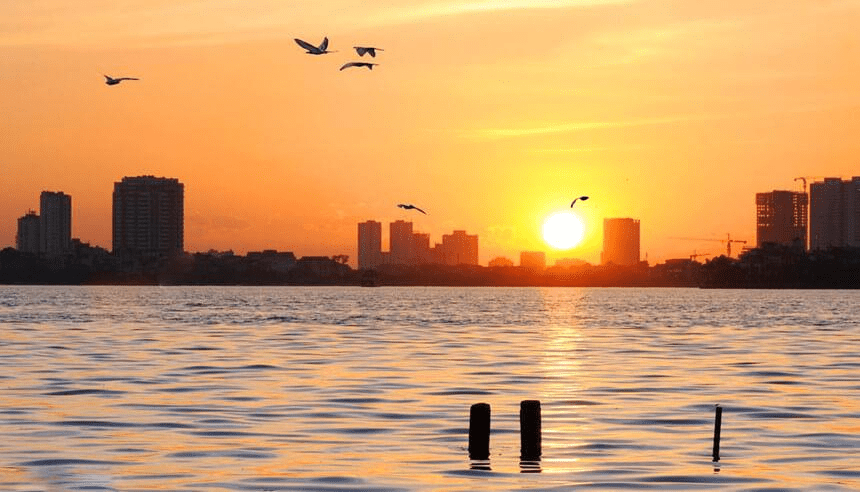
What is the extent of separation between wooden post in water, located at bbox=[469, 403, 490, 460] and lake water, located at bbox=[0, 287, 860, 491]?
38cm

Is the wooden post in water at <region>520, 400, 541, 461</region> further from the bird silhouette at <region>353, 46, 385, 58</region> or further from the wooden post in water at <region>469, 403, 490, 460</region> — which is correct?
the bird silhouette at <region>353, 46, 385, 58</region>

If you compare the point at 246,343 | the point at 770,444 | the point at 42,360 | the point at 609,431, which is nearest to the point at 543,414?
the point at 609,431

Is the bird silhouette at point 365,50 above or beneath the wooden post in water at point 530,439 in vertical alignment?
above

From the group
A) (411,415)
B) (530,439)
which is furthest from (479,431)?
(411,415)

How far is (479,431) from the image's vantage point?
36.5 metres

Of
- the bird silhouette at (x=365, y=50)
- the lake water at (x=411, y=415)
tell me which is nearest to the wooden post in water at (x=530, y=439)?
the lake water at (x=411, y=415)

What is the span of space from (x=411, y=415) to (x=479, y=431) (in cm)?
1190

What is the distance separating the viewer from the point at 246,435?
41.8 meters

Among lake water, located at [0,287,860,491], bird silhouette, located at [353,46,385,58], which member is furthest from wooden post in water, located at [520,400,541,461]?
bird silhouette, located at [353,46,385,58]

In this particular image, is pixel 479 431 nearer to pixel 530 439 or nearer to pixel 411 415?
pixel 530 439

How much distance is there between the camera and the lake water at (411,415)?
1356 inches

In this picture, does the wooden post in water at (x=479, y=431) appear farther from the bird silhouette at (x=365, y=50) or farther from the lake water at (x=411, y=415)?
the bird silhouette at (x=365, y=50)

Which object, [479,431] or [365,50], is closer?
[479,431]

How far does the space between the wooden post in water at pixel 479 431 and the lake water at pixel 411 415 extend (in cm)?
38
